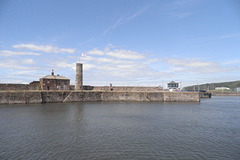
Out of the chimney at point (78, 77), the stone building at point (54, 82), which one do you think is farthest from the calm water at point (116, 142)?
the stone building at point (54, 82)

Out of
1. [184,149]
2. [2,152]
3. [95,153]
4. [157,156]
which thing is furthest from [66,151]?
[184,149]

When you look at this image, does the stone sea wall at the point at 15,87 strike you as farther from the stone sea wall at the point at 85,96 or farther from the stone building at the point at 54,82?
the stone sea wall at the point at 85,96

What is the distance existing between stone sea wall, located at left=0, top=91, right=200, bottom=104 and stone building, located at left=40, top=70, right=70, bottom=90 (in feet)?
26.8

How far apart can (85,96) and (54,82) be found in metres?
13.1

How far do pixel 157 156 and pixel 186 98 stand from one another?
4878 centimetres

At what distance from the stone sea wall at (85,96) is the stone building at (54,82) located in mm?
8179

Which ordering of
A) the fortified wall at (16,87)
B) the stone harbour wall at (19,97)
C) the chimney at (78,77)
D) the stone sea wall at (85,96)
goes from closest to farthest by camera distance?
the stone harbour wall at (19,97), the stone sea wall at (85,96), the fortified wall at (16,87), the chimney at (78,77)

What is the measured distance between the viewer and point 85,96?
50281 mm

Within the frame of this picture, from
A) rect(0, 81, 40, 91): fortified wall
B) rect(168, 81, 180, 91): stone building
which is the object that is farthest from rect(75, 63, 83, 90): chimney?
rect(168, 81, 180, 91): stone building

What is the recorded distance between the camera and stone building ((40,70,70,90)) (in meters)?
52.3

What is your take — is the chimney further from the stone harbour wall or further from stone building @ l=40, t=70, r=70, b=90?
the stone harbour wall

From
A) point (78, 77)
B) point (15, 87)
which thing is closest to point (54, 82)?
point (78, 77)

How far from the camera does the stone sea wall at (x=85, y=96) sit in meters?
41.1

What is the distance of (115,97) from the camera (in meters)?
52.6
